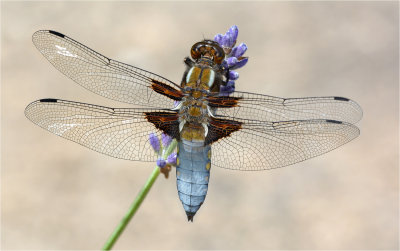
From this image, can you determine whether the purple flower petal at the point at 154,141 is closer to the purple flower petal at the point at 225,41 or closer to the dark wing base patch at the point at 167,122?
the dark wing base patch at the point at 167,122

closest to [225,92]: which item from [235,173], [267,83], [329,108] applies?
[329,108]

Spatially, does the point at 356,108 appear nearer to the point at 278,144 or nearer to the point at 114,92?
the point at 278,144

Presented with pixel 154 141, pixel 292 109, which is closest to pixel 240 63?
pixel 292 109

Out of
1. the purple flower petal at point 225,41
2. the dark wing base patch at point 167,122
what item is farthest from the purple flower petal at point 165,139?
the purple flower petal at point 225,41

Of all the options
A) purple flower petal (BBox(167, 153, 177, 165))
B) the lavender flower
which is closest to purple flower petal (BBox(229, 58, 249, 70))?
the lavender flower

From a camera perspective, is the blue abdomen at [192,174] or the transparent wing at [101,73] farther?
the transparent wing at [101,73]

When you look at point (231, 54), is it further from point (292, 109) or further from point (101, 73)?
point (101, 73)
